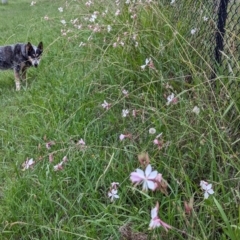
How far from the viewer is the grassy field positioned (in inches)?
88.2

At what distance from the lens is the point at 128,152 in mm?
2797

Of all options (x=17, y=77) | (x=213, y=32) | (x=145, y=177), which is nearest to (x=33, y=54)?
(x=17, y=77)

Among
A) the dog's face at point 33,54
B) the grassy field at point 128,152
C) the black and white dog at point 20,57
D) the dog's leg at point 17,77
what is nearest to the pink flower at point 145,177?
the grassy field at point 128,152

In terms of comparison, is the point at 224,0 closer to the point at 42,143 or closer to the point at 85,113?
the point at 85,113

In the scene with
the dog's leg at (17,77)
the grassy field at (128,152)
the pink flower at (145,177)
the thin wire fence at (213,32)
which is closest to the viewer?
the pink flower at (145,177)

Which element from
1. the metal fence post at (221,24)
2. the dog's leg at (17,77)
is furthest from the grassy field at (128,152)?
the dog's leg at (17,77)

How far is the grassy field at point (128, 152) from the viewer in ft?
7.35

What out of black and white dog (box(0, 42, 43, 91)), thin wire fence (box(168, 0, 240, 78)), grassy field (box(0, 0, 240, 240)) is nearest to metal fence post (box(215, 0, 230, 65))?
thin wire fence (box(168, 0, 240, 78))

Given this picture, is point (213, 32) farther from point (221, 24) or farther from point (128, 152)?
point (128, 152)

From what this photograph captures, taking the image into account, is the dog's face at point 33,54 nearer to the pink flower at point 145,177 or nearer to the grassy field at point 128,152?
the grassy field at point 128,152

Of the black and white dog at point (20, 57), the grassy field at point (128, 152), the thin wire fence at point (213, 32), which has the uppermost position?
the thin wire fence at point (213, 32)

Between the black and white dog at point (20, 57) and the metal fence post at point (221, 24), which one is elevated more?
the metal fence post at point (221, 24)

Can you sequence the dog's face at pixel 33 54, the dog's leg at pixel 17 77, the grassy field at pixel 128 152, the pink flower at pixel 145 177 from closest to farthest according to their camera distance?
the pink flower at pixel 145 177 < the grassy field at pixel 128 152 < the dog's leg at pixel 17 77 < the dog's face at pixel 33 54

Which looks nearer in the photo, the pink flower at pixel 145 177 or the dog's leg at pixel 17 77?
the pink flower at pixel 145 177
